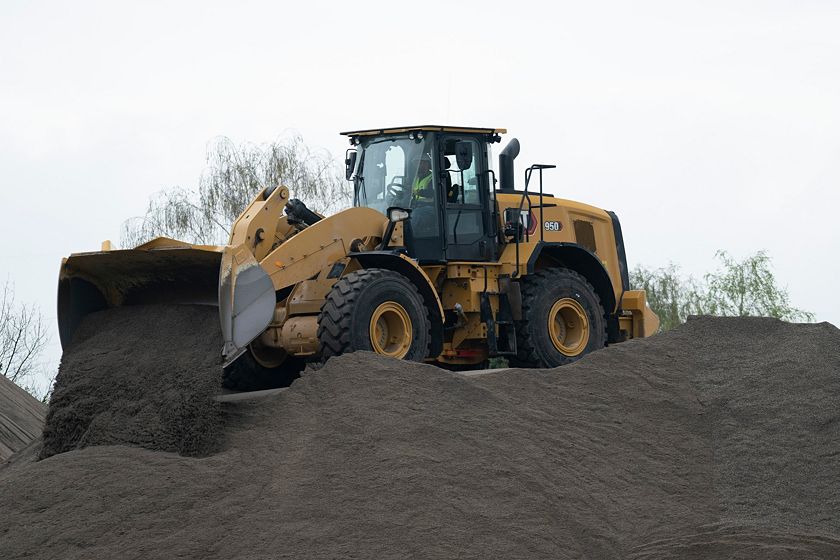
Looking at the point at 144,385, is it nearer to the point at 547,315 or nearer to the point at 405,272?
the point at 405,272

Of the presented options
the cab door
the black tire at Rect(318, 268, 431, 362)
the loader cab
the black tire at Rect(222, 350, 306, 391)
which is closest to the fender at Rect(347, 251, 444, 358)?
the black tire at Rect(318, 268, 431, 362)

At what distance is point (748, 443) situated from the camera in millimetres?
9344

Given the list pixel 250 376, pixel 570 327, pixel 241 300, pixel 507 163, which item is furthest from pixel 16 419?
pixel 507 163

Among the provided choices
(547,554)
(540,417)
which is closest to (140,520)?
(547,554)

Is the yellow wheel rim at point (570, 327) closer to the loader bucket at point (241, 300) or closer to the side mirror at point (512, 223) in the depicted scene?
the side mirror at point (512, 223)

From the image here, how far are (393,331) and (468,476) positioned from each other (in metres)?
2.65

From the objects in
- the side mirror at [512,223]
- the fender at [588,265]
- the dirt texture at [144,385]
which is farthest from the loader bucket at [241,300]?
the fender at [588,265]

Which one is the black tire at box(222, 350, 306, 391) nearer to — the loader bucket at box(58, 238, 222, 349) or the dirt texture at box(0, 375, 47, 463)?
the loader bucket at box(58, 238, 222, 349)

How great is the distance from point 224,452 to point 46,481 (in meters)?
1.25

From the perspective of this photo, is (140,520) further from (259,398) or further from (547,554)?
(547,554)

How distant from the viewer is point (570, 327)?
12.5 metres

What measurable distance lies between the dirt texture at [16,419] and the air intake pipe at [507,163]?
19.4ft

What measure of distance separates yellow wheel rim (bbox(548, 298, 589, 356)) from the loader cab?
1.02 metres

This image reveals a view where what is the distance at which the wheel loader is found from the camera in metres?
9.64
